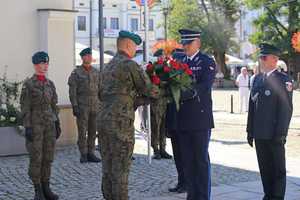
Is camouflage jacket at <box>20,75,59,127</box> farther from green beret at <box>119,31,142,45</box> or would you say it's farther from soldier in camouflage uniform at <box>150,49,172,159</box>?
soldier in camouflage uniform at <box>150,49,172,159</box>

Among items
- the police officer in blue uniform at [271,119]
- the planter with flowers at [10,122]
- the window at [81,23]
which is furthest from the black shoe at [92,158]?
the window at [81,23]

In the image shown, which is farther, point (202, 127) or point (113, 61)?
point (202, 127)

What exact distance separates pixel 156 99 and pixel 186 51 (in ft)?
3.21

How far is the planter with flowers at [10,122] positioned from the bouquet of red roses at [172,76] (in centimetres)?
570

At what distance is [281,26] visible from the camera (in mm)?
54250

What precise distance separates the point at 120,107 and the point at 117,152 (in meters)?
0.47

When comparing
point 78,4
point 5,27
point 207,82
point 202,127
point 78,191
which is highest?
point 78,4

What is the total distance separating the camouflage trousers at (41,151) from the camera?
7.65 metres

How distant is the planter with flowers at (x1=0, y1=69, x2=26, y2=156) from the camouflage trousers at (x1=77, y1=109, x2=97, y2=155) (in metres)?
1.35

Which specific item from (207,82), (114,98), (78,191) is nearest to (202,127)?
(207,82)

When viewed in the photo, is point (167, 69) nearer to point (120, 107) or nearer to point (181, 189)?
point (120, 107)

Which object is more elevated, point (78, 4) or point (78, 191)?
point (78, 4)

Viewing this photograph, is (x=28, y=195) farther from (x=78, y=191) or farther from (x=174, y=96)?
(x=174, y=96)

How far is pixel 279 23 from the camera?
5444 centimetres
